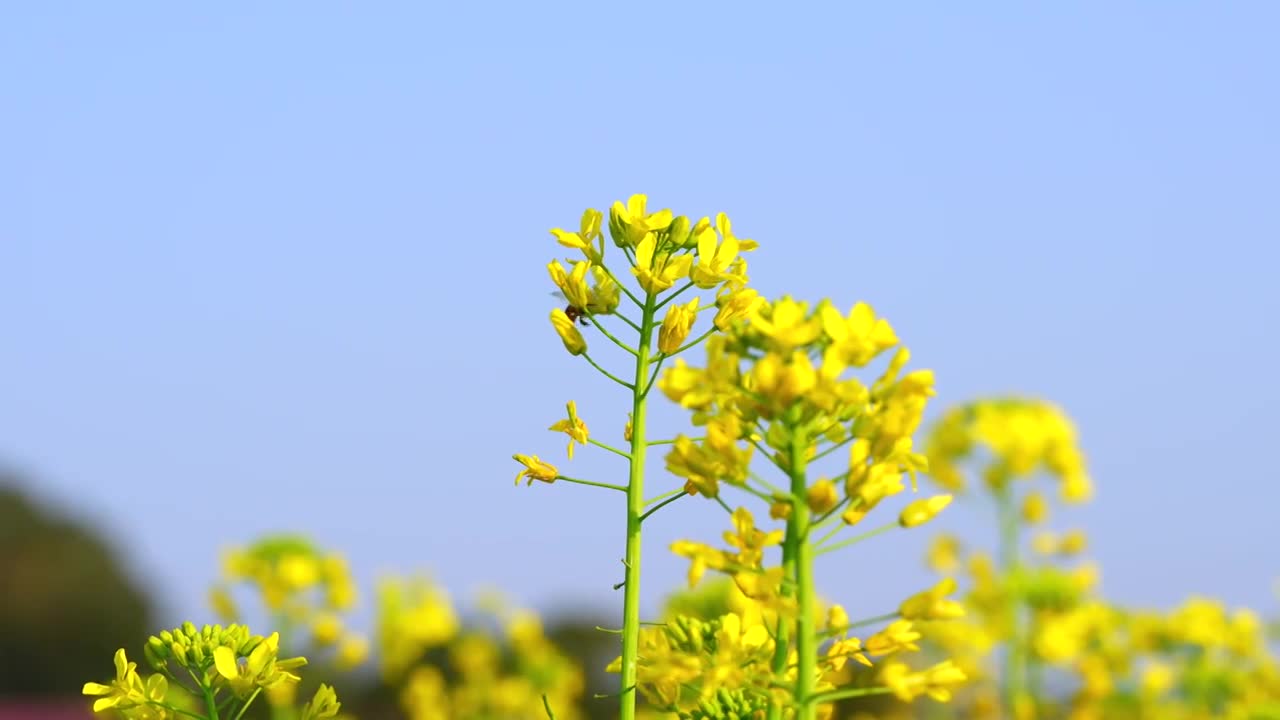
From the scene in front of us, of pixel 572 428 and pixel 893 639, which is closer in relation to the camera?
pixel 893 639

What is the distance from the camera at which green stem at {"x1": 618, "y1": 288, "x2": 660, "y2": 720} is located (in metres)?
3.01

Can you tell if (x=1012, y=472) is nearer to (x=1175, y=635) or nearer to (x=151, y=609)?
(x=1175, y=635)

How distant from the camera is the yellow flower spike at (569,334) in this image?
11.7ft

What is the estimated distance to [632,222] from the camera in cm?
358

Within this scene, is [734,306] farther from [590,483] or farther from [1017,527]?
[1017,527]

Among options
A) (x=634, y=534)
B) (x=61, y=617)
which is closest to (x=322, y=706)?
(x=634, y=534)

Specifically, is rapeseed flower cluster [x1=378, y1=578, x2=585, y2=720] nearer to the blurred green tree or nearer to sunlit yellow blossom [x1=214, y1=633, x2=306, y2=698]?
sunlit yellow blossom [x1=214, y1=633, x2=306, y2=698]

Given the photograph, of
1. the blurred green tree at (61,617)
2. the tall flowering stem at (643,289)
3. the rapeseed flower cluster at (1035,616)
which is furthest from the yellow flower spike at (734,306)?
the blurred green tree at (61,617)

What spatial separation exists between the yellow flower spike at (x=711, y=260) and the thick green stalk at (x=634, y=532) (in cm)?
15

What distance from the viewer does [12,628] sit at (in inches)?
1377

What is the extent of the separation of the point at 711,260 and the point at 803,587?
3.29ft

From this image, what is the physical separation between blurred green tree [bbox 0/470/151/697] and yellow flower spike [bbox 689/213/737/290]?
32932 mm

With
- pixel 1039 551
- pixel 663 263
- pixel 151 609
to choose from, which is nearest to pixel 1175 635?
pixel 1039 551

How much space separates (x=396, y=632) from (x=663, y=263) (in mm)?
6916
